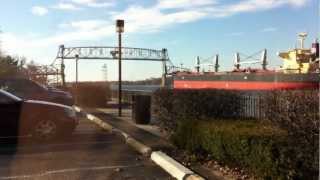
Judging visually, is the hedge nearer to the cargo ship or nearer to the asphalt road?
the asphalt road

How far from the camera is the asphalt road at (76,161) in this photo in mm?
10039

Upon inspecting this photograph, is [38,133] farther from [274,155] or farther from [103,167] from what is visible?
[274,155]

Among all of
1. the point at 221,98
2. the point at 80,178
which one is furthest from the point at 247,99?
the point at 80,178

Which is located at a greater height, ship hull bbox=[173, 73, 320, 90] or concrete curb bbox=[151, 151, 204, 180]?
ship hull bbox=[173, 73, 320, 90]

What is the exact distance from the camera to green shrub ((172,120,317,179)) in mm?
7637

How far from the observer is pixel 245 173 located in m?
9.11

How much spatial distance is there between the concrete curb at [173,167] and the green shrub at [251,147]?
0.54m

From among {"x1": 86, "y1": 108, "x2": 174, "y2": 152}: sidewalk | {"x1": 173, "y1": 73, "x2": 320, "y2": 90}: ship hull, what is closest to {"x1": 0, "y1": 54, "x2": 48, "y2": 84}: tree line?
{"x1": 173, "y1": 73, "x2": 320, "y2": 90}: ship hull

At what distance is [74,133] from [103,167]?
19.5 ft

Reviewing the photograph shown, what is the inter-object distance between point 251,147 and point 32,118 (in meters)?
7.38

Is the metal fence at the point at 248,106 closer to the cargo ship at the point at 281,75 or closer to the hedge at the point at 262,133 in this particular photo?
the hedge at the point at 262,133

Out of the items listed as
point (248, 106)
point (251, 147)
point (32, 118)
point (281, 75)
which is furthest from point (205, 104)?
point (281, 75)

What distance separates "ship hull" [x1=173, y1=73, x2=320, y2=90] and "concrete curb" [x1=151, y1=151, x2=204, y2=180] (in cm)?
1658

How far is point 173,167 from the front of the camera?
1020 cm
